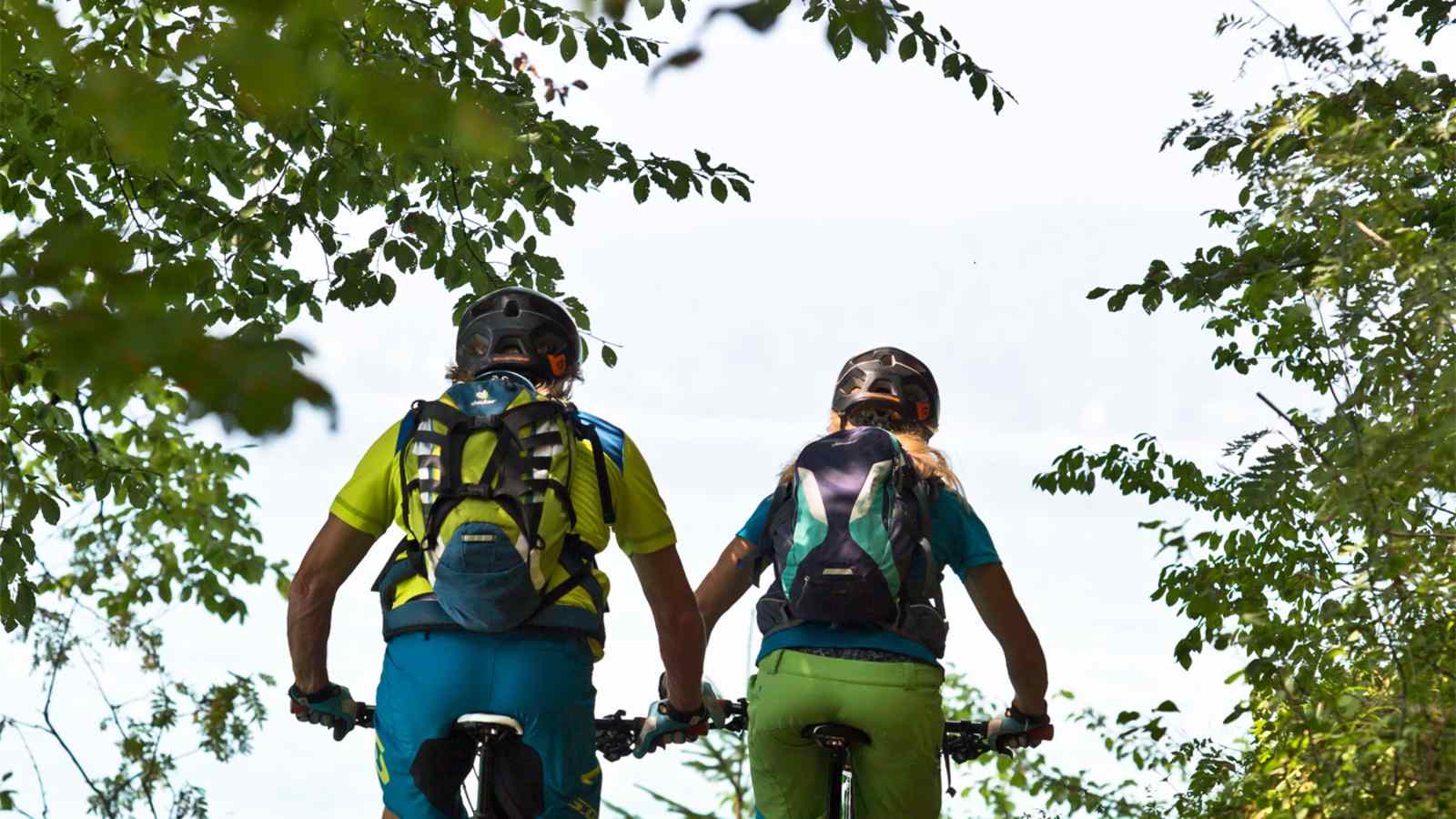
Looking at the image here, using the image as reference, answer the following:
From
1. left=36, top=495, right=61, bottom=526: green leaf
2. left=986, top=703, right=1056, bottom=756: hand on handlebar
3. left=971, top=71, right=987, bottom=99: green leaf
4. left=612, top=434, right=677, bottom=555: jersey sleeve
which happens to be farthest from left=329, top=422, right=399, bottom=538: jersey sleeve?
left=971, top=71, right=987, bottom=99: green leaf

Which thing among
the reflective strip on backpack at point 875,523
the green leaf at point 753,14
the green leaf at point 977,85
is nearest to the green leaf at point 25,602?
the reflective strip on backpack at point 875,523

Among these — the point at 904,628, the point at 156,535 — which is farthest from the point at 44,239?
the point at 156,535

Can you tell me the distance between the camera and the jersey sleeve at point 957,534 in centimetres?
496

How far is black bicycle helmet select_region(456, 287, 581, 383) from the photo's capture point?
15.0 feet

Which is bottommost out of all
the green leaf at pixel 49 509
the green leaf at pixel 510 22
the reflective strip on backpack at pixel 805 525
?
the reflective strip on backpack at pixel 805 525

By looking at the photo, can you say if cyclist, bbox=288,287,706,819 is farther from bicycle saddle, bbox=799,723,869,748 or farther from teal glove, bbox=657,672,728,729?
bicycle saddle, bbox=799,723,869,748

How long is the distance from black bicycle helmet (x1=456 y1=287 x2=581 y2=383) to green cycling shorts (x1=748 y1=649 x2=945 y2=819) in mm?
1097

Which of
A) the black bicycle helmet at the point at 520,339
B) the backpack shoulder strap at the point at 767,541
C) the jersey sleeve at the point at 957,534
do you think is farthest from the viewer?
the backpack shoulder strap at the point at 767,541

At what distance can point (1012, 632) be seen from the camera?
5.07 m

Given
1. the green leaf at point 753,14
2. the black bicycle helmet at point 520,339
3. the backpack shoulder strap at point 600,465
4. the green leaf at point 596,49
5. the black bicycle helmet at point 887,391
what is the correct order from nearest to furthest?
the green leaf at point 753,14, the backpack shoulder strap at point 600,465, the black bicycle helmet at point 520,339, the black bicycle helmet at point 887,391, the green leaf at point 596,49

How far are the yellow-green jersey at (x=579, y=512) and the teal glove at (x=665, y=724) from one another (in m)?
0.47

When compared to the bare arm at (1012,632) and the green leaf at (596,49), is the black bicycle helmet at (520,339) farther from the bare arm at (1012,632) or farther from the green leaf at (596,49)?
the green leaf at (596,49)

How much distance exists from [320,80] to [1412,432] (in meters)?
3.58

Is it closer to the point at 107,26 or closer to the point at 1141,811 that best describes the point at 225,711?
the point at 107,26
